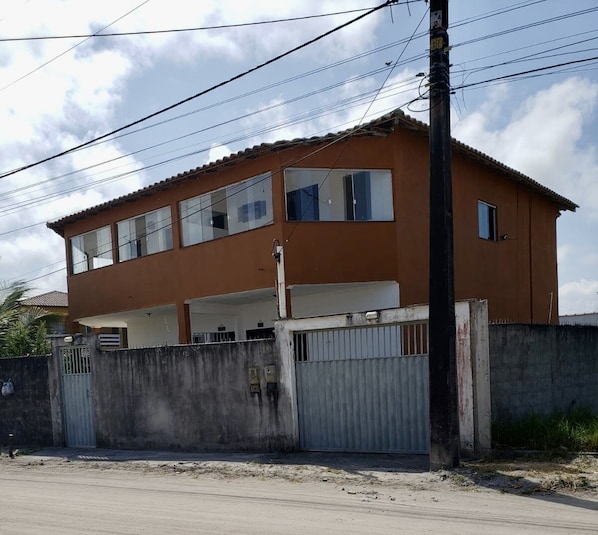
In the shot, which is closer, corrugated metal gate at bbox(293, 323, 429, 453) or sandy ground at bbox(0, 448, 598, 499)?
A: sandy ground at bbox(0, 448, 598, 499)

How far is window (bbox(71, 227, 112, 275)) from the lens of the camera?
1953 cm

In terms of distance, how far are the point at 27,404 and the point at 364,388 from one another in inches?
347

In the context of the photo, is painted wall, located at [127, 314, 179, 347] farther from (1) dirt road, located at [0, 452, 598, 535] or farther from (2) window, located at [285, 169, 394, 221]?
(1) dirt road, located at [0, 452, 598, 535]

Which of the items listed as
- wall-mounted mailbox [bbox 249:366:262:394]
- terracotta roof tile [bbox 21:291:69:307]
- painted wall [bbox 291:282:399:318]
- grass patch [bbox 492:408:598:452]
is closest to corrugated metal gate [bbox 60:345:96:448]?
wall-mounted mailbox [bbox 249:366:262:394]

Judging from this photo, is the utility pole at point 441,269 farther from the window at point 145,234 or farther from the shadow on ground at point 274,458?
the window at point 145,234

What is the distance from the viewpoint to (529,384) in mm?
11492

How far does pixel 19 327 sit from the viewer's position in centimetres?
1709

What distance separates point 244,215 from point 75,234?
8.11m

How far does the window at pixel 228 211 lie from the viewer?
14788 mm

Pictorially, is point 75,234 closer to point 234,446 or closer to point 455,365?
point 234,446

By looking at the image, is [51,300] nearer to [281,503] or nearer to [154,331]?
[154,331]

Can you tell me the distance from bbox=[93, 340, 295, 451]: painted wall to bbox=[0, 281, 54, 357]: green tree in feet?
13.7

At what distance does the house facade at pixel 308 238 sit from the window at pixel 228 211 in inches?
1.5

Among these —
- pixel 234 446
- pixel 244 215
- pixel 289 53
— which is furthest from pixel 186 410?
pixel 289 53
